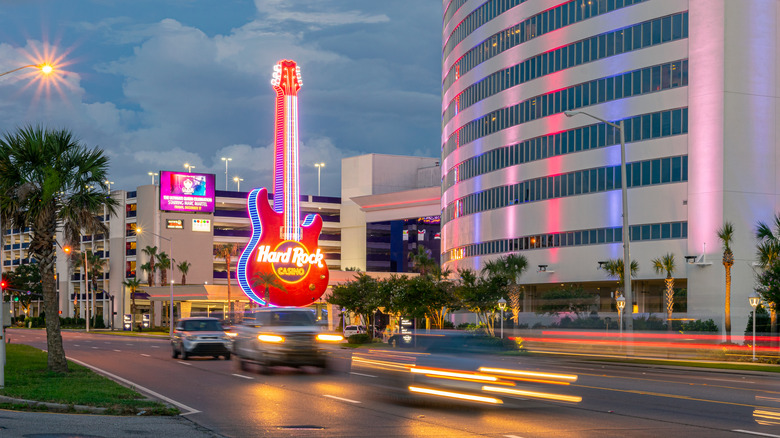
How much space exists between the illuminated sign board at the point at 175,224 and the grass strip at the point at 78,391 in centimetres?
10207

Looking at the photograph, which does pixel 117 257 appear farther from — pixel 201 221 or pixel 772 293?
pixel 772 293

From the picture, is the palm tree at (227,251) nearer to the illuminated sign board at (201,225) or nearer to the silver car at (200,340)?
the illuminated sign board at (201,225)

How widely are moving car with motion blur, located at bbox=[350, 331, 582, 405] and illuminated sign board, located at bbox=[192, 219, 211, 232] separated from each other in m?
116

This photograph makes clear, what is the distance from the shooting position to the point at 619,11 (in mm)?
64750

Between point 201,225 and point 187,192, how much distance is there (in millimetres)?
5810

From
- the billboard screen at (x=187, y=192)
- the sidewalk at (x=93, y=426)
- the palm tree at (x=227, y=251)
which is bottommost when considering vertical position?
the sidewalk at (x=93, y=426)

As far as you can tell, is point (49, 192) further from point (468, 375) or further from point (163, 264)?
point (163, 264)

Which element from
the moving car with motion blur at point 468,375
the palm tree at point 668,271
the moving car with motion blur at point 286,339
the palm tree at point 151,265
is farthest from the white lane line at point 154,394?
the palm tree at point 151,265

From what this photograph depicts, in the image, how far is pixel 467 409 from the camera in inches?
668

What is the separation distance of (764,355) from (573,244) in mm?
28363

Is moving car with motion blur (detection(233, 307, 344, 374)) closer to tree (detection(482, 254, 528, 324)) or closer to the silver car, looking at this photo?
the silver car

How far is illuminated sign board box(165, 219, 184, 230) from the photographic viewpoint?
127562 mm

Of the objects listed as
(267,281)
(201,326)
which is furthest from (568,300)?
(201,326)

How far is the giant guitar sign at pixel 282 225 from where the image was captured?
7981cm
